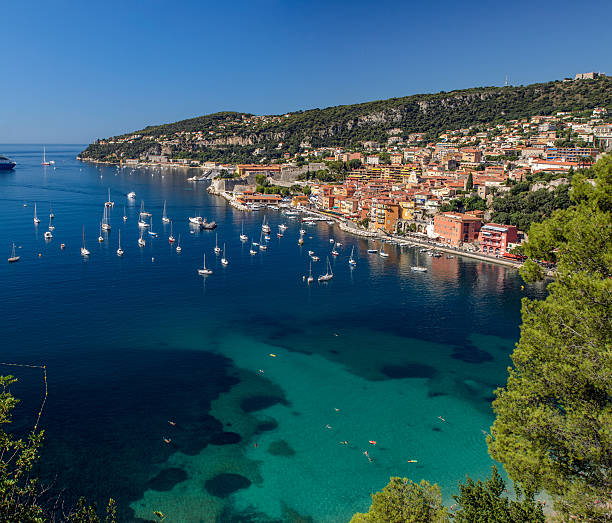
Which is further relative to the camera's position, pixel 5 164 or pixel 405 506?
pixel 5 164

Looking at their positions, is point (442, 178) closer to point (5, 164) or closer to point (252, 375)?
point (252, 375)

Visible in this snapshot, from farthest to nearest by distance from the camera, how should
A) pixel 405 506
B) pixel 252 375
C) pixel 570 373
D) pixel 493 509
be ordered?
1. pixel 252 375
2. pixel 405 506
3. pixel 493 509
4. pixel 570 373

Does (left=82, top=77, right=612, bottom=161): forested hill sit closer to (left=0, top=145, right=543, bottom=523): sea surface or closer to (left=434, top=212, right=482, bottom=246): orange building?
(left=434, top=212, right=482, bottom=246): orange building

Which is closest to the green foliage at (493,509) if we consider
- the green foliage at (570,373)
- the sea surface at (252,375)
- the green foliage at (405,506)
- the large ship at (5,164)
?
→ the green foliage at (405,506)

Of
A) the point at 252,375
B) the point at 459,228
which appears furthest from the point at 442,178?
the point at 252,375

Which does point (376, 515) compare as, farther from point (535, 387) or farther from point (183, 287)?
point (183, 287)

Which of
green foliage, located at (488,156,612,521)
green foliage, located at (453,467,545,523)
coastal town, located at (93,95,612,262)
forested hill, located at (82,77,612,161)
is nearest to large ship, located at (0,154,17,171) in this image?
forested hill, located at (82,77,612,161)
